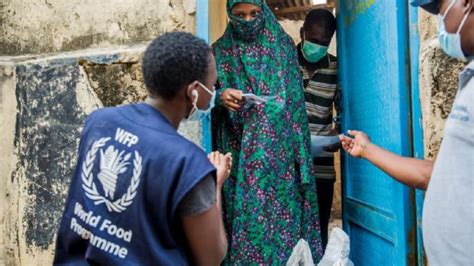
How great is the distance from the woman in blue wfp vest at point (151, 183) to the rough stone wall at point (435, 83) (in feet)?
2.95

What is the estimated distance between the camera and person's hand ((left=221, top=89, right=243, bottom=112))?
7.15ft

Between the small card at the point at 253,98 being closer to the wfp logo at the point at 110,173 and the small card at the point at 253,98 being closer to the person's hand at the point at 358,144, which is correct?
the person's hand at the point at 358,144

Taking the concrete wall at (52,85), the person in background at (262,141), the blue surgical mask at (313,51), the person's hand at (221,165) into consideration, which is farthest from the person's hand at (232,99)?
the blue surgical mask at (313,51)

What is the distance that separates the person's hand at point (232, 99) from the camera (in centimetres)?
218

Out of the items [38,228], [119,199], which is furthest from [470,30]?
[38,228]

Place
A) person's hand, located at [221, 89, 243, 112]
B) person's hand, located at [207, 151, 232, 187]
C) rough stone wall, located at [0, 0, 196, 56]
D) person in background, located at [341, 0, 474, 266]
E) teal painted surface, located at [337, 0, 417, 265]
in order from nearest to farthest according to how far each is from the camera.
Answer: person in background, located at [341, 0, 474, 266] < person's hand, located at [207, 151, 232, 187] < teal painted surface, located at [337, 0, 417, 265] < person's hand, located at [221, 89, 243, 112] < rough stone wall, located at [0, 0, 196, 56]

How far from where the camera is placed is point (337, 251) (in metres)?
2.25

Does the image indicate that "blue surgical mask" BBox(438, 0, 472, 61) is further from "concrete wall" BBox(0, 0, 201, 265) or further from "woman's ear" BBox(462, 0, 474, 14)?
"concrete wall" BBox(0, 0, 201, 265)

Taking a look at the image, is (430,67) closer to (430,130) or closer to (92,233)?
(430,130)

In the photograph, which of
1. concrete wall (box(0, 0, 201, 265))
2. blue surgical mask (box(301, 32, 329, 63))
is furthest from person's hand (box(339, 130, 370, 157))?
blue surgical mask (box(301, 32, 329, 63))

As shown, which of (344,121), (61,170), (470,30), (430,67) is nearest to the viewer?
(470,30)

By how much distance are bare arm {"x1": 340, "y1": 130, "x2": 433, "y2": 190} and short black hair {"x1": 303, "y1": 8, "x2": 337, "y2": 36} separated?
137cm

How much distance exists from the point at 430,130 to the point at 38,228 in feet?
6.64

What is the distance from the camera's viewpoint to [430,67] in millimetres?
1773
